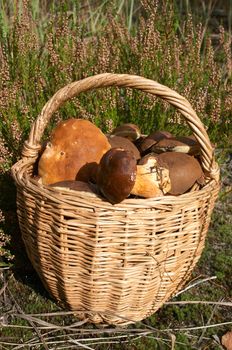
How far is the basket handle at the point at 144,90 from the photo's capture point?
80.9 inches

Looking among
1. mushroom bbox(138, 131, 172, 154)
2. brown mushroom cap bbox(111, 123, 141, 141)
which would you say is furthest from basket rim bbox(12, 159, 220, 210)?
brown mushroom cap bbox(111, 123, 141, 141)

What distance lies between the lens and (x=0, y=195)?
2730 millimetres

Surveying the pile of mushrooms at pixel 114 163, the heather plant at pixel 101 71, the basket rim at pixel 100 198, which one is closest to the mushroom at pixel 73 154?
the pile of mushrooms at pixel 114 163

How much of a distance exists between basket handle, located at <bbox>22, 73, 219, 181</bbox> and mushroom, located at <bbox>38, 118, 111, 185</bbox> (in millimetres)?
92

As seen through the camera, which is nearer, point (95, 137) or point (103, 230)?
point (103, 230)

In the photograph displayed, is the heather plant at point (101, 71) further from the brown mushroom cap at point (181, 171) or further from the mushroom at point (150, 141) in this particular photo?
the brown mushroom cap at point (181, 171)

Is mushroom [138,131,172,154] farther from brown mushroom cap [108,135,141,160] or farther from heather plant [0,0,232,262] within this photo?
heather plant [0,0,232,262]

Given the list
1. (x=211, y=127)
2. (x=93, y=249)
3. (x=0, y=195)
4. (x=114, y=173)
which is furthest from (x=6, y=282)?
(x=211, y=127)

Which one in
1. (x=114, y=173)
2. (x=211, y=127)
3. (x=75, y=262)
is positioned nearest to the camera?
(x=114, y=173)

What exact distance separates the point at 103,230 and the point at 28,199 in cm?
34

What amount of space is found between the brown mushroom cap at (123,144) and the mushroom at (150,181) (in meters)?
0.26

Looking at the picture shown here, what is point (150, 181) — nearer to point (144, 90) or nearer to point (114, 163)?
point (114, 163)

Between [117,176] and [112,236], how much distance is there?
22 centimetres

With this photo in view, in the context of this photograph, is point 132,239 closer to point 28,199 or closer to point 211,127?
point 28,199
